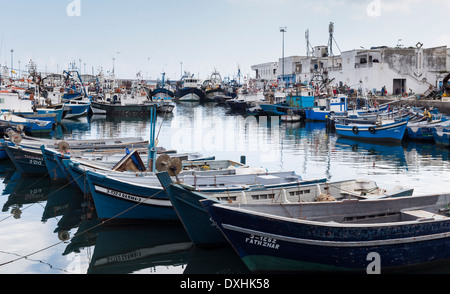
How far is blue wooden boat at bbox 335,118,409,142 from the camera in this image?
29938 mm

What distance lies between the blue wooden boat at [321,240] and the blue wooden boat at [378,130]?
22165 mm

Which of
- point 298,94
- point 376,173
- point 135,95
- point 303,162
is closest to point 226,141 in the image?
point 303,162

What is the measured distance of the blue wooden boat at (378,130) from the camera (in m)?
29.9

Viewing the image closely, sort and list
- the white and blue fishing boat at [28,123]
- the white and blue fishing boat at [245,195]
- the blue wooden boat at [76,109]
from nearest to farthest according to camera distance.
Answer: the white and blue fishing boat at [245,195]
the white and blue fishing boat at [28,123]
the blue wooden boat at [76,109]

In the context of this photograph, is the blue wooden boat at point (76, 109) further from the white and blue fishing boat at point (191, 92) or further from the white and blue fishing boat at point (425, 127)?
the white and blue fishing boat at point (191, 92)

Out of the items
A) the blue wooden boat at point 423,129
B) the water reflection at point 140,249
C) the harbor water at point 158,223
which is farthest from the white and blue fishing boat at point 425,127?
the water reflection at point 140,249

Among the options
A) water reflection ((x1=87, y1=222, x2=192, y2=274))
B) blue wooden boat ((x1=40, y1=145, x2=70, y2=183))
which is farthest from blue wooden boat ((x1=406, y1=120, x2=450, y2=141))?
water reflection ((x1=87, y1=222, x2=192, y2=274))

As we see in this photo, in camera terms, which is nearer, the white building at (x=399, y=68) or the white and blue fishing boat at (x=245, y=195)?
the white and blue fishing boat at (x=245, y=195)

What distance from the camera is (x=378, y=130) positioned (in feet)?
102

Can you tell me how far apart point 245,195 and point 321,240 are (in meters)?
2.95

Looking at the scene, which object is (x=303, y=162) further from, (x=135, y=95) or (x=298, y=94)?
(x=135, y=95)

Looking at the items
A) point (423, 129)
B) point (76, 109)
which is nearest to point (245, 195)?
point (423, 129)

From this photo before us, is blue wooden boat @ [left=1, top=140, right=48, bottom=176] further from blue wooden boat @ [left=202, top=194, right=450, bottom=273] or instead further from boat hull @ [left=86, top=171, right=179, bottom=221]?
blue wooden boat @ [left=202, top=194, right=450, bottom=273]
